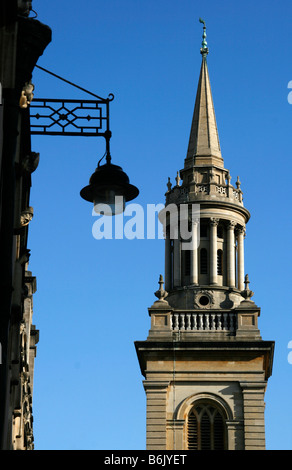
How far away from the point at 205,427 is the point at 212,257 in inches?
324

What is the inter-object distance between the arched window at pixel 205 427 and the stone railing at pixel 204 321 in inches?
123

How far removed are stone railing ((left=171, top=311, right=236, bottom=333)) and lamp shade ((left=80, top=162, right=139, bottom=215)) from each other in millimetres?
29741

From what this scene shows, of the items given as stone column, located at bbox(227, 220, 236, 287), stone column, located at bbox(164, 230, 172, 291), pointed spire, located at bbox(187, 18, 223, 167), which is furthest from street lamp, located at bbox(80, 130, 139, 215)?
pointed spire, located at bbox(187, 18, 223, 167)

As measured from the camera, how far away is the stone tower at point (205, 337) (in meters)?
45.4

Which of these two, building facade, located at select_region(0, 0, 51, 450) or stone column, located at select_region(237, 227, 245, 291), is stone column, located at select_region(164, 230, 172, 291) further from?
building facade, located at select_region(0, 0, 51, 450)

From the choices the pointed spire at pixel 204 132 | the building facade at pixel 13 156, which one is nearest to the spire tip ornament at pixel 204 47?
the pointed spire at pixel 204 132

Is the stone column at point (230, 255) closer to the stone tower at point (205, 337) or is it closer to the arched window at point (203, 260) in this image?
the stone tower at point (205, 337)

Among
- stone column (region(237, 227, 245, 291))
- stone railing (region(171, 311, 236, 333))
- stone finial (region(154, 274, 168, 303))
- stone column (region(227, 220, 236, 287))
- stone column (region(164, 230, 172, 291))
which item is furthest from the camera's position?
stone column (region(164, 230, 172, 291))

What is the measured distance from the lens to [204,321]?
4753 centimetres

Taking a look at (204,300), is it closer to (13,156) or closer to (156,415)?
(156,415)

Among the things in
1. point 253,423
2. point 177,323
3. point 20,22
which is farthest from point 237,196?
point 20,22

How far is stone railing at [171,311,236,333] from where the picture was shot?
4719cm

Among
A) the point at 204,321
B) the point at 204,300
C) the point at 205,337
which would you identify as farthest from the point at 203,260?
the point at 205,337
